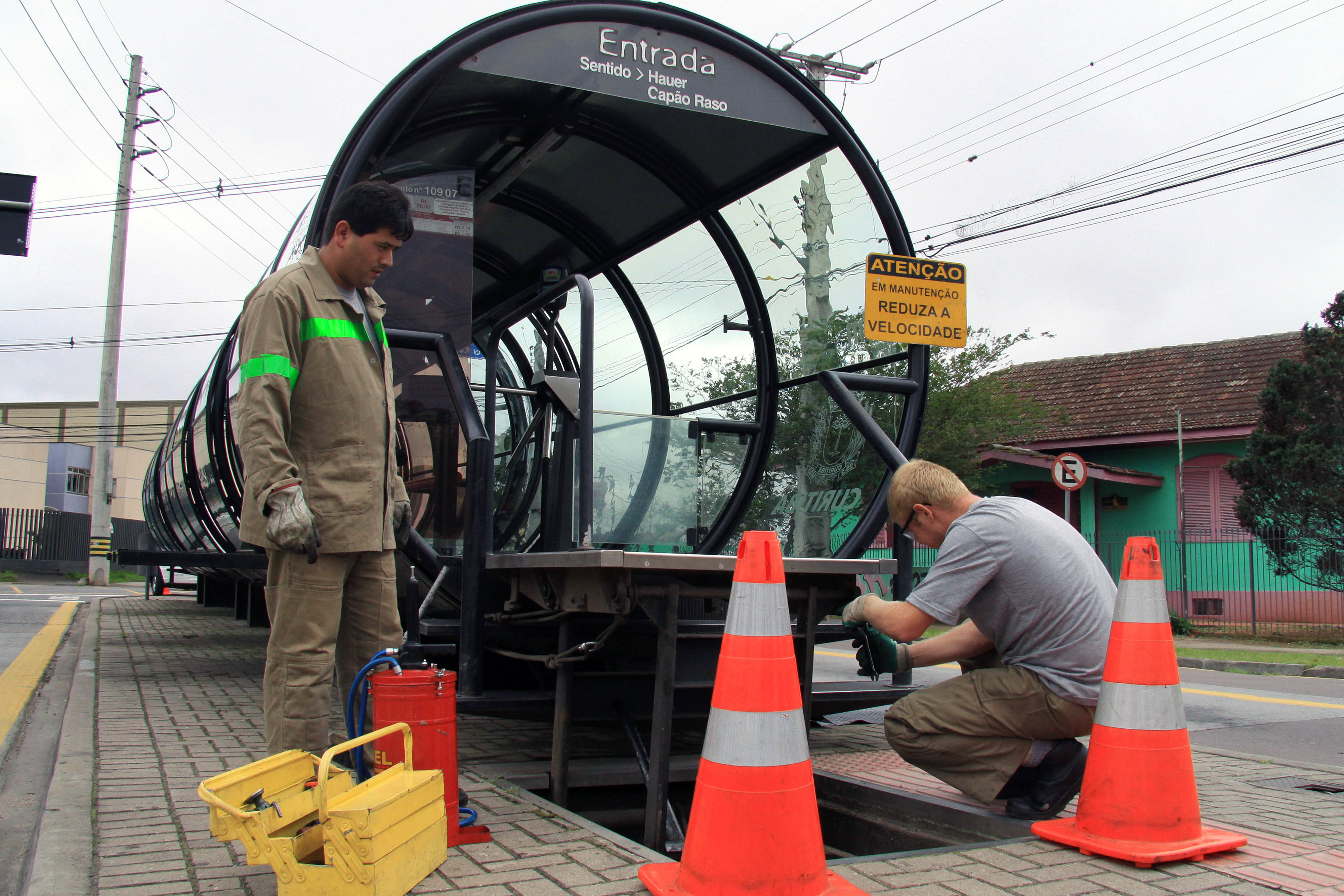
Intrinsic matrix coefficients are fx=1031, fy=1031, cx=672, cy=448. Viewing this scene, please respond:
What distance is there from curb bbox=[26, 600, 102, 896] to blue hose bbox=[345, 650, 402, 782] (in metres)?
0.73

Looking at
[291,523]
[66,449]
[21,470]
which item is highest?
[66,449]

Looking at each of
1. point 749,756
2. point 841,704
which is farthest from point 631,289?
point 749,756

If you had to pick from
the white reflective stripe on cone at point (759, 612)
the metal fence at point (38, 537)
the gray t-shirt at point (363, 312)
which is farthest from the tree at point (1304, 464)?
the metal fence at point (38, 537)

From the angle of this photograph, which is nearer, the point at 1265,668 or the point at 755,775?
the point at 755,775

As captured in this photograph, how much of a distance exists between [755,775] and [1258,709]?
668cm

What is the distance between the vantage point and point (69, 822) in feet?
10.6

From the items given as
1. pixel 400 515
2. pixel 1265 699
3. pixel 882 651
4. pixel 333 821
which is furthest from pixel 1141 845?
pixel 1265 699

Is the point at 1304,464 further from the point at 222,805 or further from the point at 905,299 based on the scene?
the point at 222,805

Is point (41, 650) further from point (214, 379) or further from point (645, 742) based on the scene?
point (645, 742)

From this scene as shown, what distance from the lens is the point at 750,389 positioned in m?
6.88

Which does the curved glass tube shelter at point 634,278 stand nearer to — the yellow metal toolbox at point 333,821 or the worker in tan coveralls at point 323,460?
the worker in tan coveralls at point 323,460

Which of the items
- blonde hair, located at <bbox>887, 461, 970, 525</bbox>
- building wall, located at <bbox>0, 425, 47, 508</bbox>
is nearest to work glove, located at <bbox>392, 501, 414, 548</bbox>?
blonde hair, located at <bbox>887, 461, 970, 525</bbox>

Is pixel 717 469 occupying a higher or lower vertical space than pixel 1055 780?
higher

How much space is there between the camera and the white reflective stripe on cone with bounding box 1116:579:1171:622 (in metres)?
3.17
